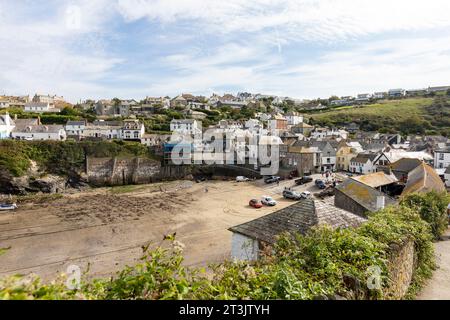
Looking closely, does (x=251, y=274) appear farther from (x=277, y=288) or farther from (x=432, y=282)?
(x=432, y=282)

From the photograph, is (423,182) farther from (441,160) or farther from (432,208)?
(441,160)

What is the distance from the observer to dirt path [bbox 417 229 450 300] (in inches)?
389

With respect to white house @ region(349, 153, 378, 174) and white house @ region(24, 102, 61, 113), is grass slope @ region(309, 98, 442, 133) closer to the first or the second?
white house @ region(349, 153, 378, 174)

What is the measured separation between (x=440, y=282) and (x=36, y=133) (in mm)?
62883

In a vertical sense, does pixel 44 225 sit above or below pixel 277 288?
below

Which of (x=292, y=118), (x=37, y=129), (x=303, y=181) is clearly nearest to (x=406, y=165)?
(x=303, y=181)

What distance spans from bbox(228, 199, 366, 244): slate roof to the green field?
282 ft

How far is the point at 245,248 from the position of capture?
1263 centimetres

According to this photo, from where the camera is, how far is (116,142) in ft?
180

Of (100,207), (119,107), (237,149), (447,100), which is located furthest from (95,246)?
(447,100)

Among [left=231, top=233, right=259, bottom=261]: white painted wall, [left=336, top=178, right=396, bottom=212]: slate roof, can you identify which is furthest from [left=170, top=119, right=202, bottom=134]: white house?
[left=231, top=233, right=259, bottom=261]: white painted wall

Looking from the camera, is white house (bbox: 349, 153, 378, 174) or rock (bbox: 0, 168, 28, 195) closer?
rock (bbox: 0, 168, 28, 195)

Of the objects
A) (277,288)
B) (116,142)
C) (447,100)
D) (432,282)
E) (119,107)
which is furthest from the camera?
(447,100)

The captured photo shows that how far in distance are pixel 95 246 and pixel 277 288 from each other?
20.7 metres
